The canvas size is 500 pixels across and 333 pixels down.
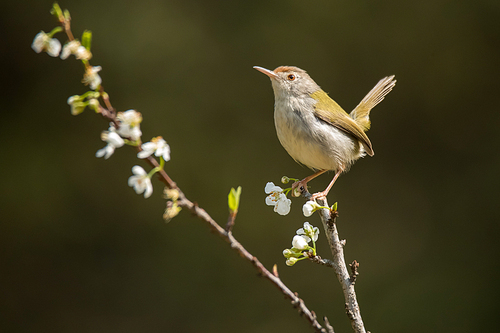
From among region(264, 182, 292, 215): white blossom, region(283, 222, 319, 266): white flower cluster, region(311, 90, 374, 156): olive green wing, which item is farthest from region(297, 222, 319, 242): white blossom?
region(311, 90, 374, 156): olive green wing

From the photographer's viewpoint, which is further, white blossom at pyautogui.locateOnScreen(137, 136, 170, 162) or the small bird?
the small bird

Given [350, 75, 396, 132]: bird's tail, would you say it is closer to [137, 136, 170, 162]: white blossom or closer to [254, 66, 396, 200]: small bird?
[254, 66, 396, 200]: small bird

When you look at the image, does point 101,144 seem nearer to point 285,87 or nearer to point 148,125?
point 148,125

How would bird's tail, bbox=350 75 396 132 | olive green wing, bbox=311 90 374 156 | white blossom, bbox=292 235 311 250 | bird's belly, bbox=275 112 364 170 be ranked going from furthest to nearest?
bird's tail, bbox=350 75 396 132, olive green wing, bbox=311 90 374 156, bird's belly, bbox=275 112 364 170, white blossom, bbox=292 235 311 250

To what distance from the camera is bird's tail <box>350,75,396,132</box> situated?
11.2ft

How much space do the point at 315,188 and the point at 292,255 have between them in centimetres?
316

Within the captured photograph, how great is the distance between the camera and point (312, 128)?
2.60 meters

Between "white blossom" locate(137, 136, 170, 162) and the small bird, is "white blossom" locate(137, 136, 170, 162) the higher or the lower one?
the higher one

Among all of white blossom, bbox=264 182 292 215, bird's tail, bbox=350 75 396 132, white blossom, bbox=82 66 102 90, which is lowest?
bird's tail, bbox=350 75 396 132

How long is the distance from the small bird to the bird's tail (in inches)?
17.6

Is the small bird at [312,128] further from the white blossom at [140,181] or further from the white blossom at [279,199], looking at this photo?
the white blossom at [140,181]

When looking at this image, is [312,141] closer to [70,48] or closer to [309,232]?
[309,232]

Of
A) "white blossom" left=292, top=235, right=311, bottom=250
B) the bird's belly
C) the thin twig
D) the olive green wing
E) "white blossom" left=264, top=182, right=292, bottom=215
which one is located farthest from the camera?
the olive green wing

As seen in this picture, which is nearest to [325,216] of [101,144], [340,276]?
[340,276]
